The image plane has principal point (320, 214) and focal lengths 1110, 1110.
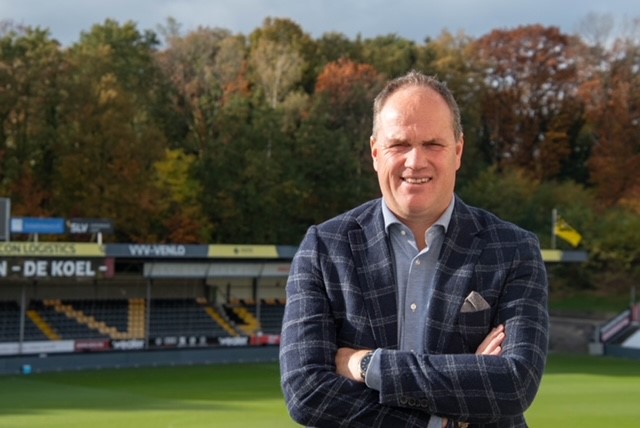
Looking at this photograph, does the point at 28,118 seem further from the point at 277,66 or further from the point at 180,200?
the point at 277,66

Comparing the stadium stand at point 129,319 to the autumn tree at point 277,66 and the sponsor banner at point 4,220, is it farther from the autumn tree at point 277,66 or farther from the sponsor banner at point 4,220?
the autumn tree at point 277,66

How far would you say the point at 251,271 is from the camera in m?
41.6

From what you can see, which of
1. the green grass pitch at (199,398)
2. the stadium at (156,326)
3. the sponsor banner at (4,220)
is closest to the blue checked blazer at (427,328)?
the green grass pitch at (199,398)

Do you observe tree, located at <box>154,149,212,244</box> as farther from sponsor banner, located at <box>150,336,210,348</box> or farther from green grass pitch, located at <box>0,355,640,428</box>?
green grass pitch, located at <box>0,355,640,428</box>

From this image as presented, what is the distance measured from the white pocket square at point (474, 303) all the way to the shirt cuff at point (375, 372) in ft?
1.02

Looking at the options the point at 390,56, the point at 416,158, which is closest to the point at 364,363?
the point at 416,158

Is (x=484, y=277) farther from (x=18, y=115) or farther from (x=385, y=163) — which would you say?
(x=18, y=115)

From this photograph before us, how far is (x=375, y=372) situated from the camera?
10.9ft

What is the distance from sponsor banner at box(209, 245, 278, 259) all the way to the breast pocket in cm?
3603

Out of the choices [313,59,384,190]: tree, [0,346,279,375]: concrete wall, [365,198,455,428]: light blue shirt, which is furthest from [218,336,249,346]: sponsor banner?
[365,198,455,428]: light blue shirt

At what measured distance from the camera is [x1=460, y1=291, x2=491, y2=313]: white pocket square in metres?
3.42

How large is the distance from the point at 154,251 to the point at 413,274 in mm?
34996

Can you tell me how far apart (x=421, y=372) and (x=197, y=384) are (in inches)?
1137

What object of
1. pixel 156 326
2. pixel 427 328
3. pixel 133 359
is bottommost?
pixel 133 359
